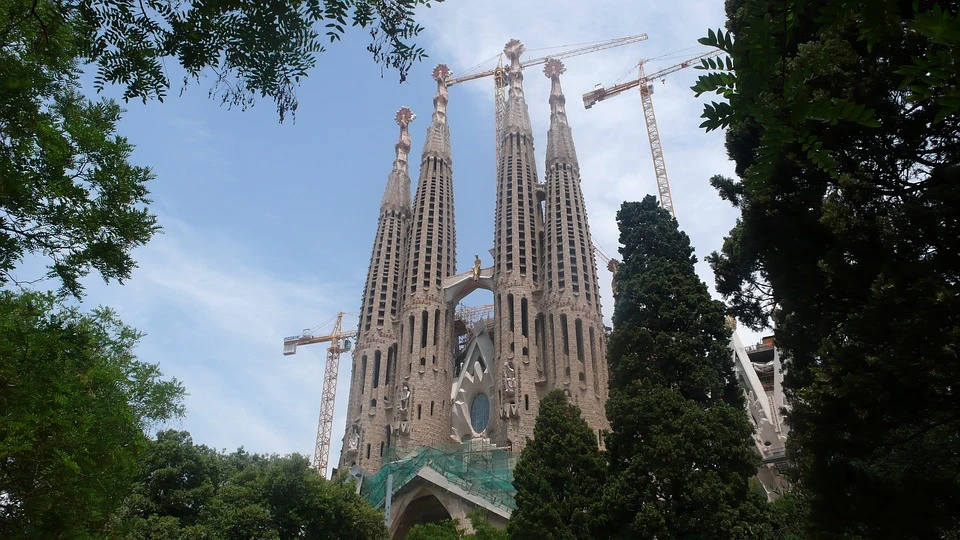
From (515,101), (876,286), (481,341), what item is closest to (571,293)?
(481,341)

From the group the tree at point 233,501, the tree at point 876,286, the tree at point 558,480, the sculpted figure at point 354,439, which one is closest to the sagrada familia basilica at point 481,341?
the sculpted figure at point 354,439

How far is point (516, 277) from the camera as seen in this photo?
151ft

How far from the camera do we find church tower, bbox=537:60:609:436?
41.2 meters

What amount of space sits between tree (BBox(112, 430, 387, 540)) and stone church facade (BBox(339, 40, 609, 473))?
17168 mm

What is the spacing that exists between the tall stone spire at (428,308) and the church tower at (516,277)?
4.20 metres

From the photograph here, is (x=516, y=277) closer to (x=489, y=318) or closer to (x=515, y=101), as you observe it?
(x=489, y=318)

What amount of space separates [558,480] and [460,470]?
60.2 ft

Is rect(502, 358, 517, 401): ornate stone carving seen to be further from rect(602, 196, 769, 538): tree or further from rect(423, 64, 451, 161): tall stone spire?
rect(602, 196, 769, 538): tree

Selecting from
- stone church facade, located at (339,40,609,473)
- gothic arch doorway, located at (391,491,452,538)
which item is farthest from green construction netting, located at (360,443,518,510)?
stone church facade, located at (339,40,609,473)

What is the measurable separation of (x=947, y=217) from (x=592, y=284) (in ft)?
125

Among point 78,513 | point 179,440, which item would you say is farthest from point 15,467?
point 179,440

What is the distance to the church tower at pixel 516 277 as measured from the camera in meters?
41.3

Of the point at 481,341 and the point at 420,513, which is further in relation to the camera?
the point at 481,341

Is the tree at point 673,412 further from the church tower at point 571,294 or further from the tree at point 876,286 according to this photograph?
the church tower at point 571,294
